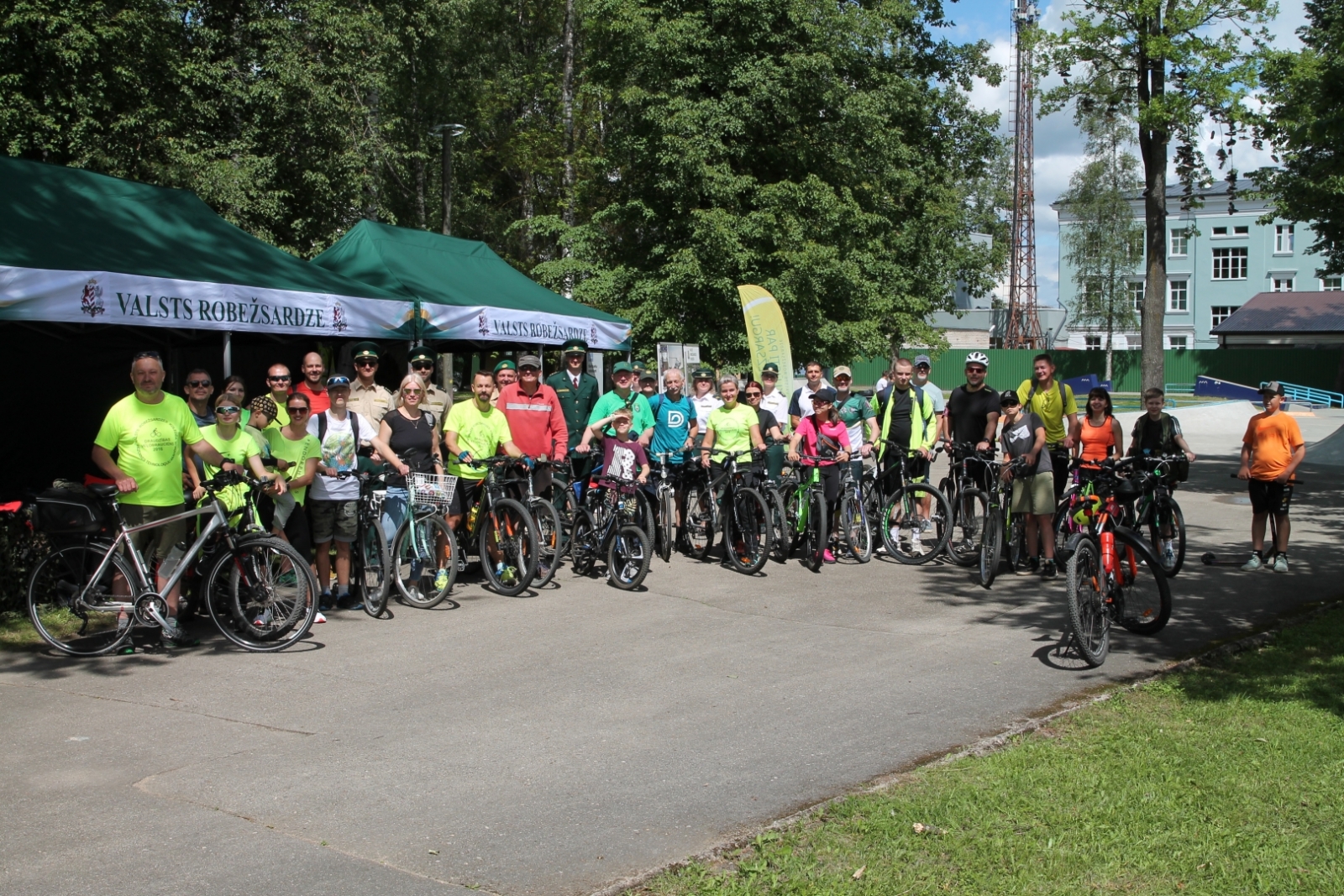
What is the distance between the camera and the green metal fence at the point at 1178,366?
5497cm

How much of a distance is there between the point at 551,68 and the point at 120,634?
34271mm

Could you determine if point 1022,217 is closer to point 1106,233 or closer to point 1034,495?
point 1106,233

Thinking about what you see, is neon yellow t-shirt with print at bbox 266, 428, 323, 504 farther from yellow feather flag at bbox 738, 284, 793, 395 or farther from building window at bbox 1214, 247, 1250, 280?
building window at bbox 1214, 247, 1250, 280

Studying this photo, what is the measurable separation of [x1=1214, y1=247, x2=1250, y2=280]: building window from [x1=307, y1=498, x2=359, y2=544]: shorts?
76.7 meters

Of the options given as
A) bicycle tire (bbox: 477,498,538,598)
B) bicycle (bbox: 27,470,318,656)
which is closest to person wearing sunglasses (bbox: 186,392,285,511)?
bicycle (bbox: 27,470,318,656)

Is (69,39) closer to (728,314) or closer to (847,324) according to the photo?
(728,314)

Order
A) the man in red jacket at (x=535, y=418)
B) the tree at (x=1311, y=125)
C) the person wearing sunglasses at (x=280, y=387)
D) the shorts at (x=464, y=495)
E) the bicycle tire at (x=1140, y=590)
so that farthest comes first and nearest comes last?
the tree at (x=1311, y=125), the man in red jacket at (x=535, y=418), the shorts at (x=464, y=495), the person wearing sunglasses at (x=280, y=387), the bicycle tire at (x=1140, y=590)

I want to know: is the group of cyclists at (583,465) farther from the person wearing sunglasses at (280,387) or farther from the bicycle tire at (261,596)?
the bicycle tire at (261,596)

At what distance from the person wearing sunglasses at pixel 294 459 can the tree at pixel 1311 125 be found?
36.9 ft

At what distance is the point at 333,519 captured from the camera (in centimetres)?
879

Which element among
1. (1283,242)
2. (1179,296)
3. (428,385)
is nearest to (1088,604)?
(428,385)

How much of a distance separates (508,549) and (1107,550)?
15.4 ft

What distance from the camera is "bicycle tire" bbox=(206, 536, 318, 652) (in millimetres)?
7469

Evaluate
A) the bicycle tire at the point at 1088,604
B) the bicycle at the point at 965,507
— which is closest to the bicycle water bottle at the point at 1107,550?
the bicycle tire at the point at 1088,604
